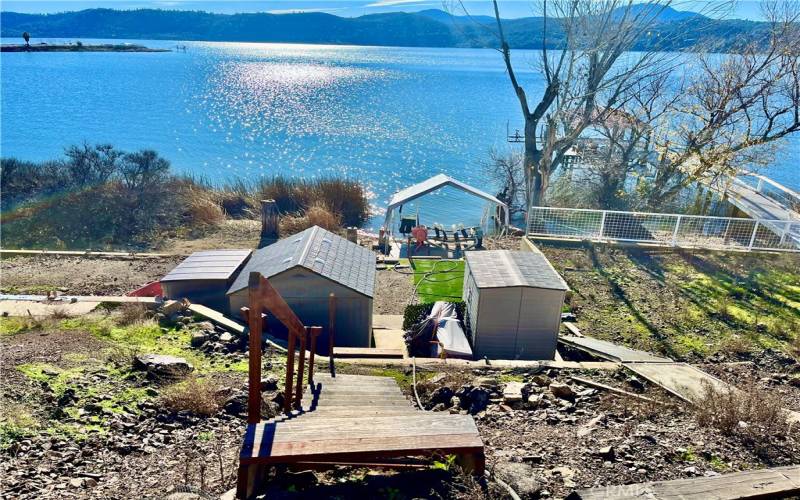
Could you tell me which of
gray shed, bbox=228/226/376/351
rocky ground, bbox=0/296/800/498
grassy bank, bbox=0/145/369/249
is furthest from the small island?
rocky ground, bbox=0/296/800/498

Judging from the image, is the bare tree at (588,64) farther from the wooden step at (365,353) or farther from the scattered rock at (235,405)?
the scattered rock at (235,405)

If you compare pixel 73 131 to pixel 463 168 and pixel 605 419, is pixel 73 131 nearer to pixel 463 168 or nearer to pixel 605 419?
pixel 463 168

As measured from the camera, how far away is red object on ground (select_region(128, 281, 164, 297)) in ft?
42.1

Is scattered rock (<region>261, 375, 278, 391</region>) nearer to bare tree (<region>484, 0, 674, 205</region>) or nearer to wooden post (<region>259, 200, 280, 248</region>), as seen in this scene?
wooden post (<region>259, 200, 280, 248</region>)

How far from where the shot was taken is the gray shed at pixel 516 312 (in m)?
10.4

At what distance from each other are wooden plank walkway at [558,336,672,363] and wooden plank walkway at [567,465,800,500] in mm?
5202

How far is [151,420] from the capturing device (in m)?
6.35

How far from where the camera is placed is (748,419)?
5930 millimetres

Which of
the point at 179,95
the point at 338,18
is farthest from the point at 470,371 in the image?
the point at 338,18

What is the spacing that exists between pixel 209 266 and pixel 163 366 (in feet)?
17.5

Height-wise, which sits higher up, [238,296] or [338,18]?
[338,18]

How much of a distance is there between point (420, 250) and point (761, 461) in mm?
14598

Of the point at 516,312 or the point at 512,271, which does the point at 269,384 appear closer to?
the point at 516,312

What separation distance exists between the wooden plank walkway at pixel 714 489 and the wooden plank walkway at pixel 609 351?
520cm
